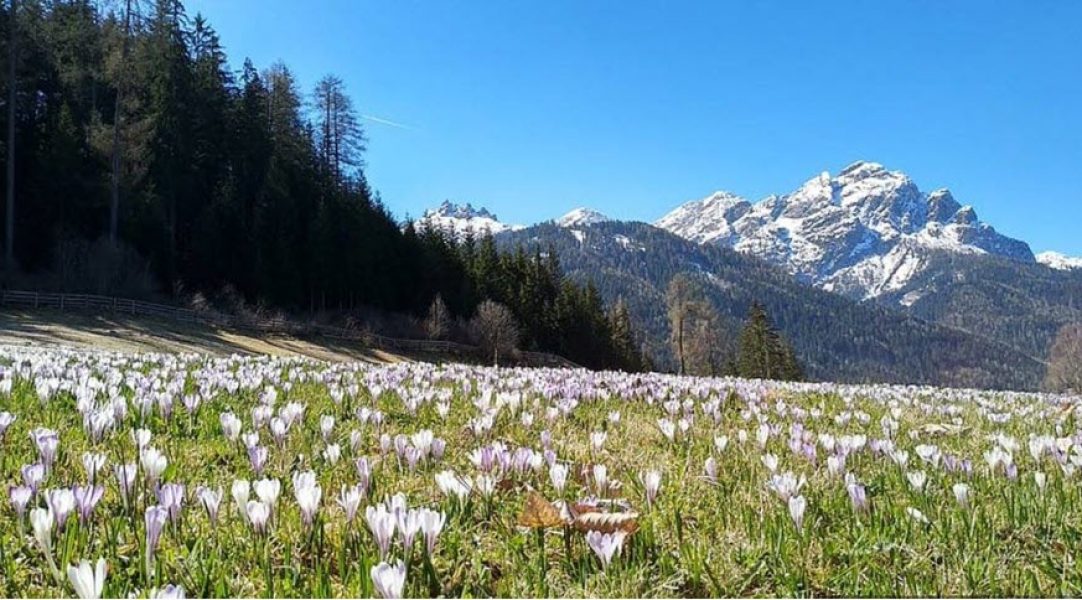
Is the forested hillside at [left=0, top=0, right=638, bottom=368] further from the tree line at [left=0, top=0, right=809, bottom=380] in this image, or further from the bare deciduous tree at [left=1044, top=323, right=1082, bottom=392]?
the bare deciduous tree at [left=1044, top=323, right=1082, bottom=392]

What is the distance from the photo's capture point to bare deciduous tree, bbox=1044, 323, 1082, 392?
65000 millimetres

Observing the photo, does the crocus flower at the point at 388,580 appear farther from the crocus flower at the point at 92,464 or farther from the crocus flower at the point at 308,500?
the crocus flower at the point at 92,464

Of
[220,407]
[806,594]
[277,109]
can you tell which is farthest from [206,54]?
[806,594]

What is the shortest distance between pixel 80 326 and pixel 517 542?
125 ft

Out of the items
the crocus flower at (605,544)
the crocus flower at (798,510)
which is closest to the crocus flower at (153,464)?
the crocus flower at (605,544)

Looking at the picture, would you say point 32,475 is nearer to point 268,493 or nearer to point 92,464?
point 92,464

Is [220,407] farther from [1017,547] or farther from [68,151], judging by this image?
[68,151]

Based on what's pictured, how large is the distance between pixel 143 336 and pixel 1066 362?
77.4m

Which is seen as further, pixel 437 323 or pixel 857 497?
pixel 437 323

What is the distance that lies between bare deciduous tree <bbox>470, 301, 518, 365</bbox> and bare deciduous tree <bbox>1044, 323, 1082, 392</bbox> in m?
50.5

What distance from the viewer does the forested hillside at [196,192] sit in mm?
41438

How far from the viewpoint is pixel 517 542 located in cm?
218

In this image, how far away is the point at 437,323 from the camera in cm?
5444

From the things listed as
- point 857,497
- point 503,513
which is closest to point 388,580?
point 503,513
